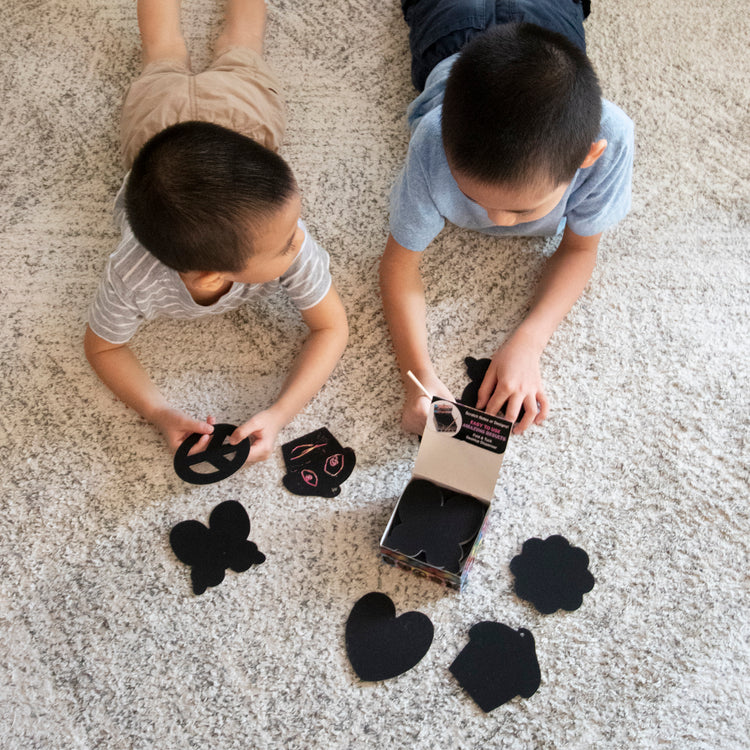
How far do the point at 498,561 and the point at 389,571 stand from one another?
0.49ft

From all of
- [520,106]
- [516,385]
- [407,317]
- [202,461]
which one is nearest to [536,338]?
[516,385]

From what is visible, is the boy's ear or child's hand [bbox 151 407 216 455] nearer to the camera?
the boy's ear

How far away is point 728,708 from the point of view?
87 centimetres

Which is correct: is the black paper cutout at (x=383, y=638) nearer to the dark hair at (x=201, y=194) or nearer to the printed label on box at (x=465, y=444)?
the printed label on box at (x=465, y=444)

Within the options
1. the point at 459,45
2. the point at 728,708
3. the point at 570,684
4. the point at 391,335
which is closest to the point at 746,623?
the point at 728,708

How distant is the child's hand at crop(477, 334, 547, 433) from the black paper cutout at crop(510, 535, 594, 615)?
17 centimetres

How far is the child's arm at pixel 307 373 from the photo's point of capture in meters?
0.97

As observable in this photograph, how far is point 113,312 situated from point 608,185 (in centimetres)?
70

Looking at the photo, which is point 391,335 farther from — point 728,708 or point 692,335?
point 728,708

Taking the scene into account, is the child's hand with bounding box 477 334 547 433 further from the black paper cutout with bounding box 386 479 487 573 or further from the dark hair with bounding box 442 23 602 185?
the dark hair with bounding box 442 23 602 185

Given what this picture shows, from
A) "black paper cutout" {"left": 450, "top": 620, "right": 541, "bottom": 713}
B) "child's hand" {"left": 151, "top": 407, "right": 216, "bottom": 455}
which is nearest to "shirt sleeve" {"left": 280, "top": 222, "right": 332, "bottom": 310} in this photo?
"child's hand" {"left": 151, "top": 407, "right": 216, "bottom": 455}

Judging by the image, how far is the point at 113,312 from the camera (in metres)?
0.93

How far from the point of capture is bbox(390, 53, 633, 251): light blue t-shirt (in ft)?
2.93

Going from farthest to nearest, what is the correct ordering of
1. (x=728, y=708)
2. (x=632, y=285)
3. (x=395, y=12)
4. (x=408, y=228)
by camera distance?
(x=395, y=12) → (x=632, y=285) → (x=408, y=228) → (x=728, y=708)
